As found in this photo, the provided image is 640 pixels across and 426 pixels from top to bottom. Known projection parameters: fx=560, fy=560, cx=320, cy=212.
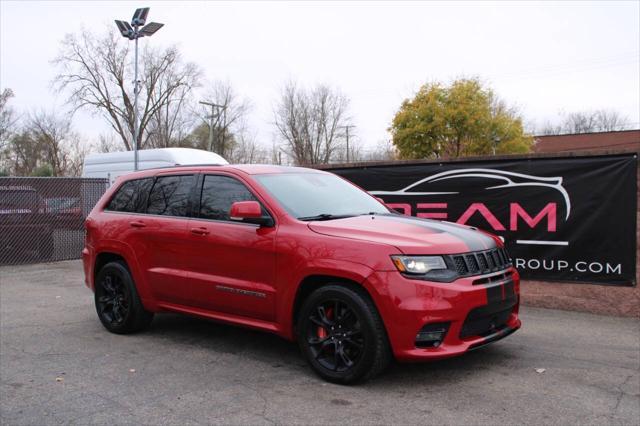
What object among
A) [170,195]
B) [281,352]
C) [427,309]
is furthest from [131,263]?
[427,309]

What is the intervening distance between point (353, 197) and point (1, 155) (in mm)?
39603

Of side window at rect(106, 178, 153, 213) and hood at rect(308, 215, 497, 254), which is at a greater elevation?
side window at rect(106, 178, 153, 213)

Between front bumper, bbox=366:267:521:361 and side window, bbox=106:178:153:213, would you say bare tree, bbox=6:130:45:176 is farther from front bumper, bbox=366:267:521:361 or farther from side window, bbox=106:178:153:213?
front bumper, bbox=366:267:521:361

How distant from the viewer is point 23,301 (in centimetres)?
811

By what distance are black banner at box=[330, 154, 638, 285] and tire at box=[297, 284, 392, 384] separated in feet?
14.0

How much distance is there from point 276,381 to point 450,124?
2352 cm

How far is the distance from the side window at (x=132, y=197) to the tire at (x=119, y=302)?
0.64 m

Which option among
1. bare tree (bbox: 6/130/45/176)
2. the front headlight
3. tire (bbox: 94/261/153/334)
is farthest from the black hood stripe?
bare tree (bbox: 6/130/45/176)

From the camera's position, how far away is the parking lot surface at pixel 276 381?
12.8 feet

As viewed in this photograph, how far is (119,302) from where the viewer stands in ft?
20.4

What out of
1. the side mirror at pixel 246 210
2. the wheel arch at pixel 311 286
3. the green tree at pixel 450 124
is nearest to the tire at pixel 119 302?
the side mirror at pixel 246 210

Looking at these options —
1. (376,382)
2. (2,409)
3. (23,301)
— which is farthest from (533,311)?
(23,301)

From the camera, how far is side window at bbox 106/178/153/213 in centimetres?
617

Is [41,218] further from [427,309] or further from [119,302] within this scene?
[427,309]
